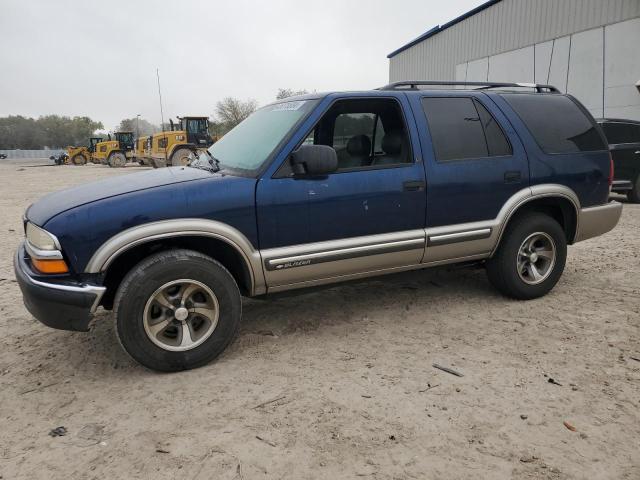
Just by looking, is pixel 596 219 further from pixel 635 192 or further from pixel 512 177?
pixel 635 192

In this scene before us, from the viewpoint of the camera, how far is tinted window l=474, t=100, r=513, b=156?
384 cm

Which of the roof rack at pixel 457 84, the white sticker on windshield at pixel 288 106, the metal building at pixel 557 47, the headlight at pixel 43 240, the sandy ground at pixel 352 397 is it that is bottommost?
the sandy ground at pixel 352 397

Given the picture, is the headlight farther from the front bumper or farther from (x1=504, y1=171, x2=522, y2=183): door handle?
(x1=504, y1=171, x2=522, y2=183): door handle

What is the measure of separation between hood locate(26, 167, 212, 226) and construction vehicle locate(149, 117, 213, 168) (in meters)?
18.8

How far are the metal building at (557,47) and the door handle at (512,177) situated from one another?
12364 mm

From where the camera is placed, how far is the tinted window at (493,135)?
384 cm

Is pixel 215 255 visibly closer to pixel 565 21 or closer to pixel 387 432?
pixel 387 432

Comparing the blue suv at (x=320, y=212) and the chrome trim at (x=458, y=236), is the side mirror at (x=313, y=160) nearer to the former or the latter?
the blue suv at (x=320, y=212)

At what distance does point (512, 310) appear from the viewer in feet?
12.9

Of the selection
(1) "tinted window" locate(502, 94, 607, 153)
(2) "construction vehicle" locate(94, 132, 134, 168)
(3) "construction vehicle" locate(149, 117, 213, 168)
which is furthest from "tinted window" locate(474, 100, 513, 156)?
(2) "construction vehicle" locate(94, 132, 134, 168)

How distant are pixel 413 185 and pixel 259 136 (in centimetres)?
127

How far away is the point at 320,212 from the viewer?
3211mm

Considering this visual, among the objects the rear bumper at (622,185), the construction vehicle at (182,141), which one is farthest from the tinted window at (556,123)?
the construction vehicle at (182,141)

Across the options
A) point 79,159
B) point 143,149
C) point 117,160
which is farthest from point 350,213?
point 79,159
